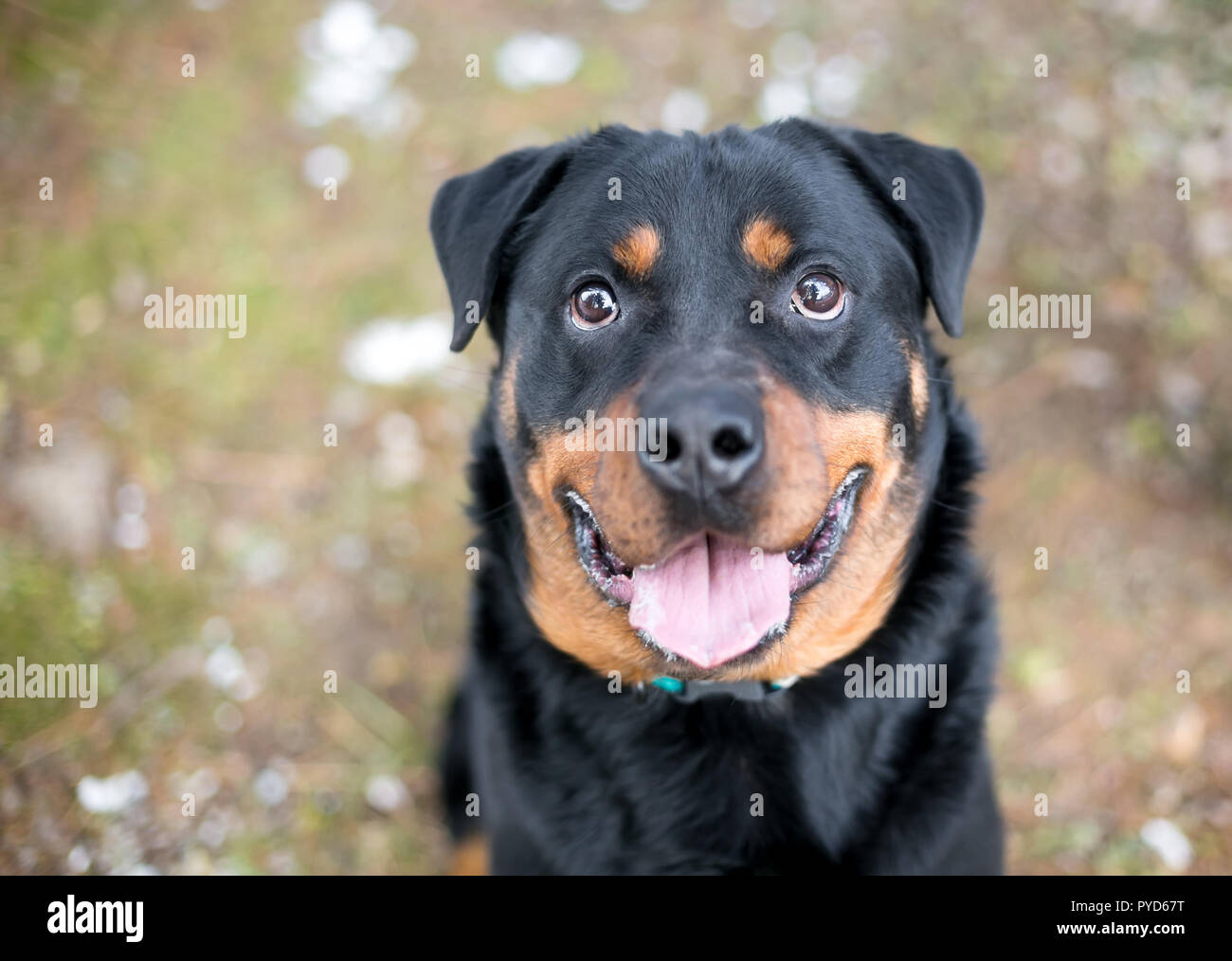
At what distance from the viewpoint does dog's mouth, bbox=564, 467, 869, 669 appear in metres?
2.23

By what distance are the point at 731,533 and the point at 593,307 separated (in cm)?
74

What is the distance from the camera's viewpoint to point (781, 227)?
2.38m

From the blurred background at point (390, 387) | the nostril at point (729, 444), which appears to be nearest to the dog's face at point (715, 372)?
the nostril at point (729, 444)

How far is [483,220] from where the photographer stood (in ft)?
8.73

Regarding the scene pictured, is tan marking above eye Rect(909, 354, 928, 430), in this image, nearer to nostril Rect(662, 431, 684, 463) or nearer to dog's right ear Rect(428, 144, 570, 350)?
nostril Rect(662, 431, 684, 463)

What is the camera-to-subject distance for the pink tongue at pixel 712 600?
2229 millimetres

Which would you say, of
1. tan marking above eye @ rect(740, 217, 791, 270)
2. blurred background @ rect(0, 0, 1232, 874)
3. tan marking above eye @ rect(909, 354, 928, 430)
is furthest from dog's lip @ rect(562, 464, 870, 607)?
blurred background @ rect(0, 0, 1232, 874)

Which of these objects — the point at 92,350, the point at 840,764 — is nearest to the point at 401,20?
the point at 92,350

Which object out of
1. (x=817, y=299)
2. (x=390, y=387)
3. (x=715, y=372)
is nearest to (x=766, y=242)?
(x=817, y=299)

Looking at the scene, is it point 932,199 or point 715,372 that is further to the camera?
point 932,199

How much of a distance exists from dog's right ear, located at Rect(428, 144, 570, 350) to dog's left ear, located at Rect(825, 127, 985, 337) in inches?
31.5

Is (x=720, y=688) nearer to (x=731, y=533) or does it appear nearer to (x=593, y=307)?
(x=731, y=533)
